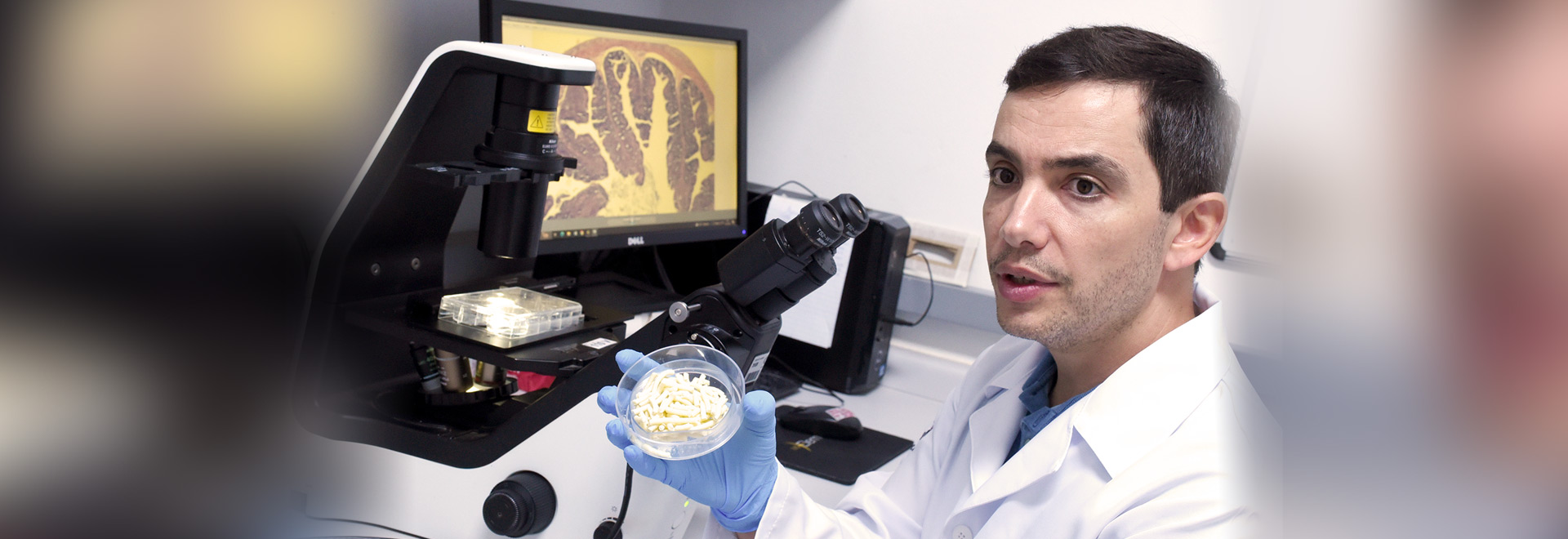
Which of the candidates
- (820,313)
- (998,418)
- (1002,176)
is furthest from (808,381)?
→ (1002,176)

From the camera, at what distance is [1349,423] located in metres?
0.12

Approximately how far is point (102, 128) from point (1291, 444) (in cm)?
33

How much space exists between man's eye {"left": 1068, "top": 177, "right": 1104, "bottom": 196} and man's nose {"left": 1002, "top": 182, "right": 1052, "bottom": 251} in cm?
3

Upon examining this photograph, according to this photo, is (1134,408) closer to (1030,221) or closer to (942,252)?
(1030,221)

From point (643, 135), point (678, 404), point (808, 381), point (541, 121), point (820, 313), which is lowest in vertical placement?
point (808, 381)

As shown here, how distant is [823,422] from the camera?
1.56 m

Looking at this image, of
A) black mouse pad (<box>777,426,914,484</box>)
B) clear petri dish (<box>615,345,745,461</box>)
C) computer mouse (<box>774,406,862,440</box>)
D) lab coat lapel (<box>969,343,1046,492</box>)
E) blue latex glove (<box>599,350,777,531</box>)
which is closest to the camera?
clear petri dish (<box>615,345,745,461</box>)

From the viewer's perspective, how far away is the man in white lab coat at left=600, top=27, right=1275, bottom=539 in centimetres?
101

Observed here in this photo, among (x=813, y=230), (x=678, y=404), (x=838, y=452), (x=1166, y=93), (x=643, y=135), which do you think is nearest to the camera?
(x=678, y=404)

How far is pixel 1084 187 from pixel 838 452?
619 mm

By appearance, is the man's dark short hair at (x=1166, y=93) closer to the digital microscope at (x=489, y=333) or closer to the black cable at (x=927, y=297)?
the digital microscope at (x=489, y=333)

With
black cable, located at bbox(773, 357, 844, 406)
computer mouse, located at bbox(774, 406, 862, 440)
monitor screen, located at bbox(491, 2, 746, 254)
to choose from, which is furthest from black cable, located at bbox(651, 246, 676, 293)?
computer mouse, located at bbox(774, 406, 862, 440)

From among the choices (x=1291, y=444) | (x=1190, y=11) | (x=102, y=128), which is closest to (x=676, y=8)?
(x=1190, y=11)

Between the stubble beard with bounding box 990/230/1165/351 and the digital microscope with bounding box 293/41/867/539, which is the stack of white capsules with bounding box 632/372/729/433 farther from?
the stubble beard with bounding box 990/230/1165/351
